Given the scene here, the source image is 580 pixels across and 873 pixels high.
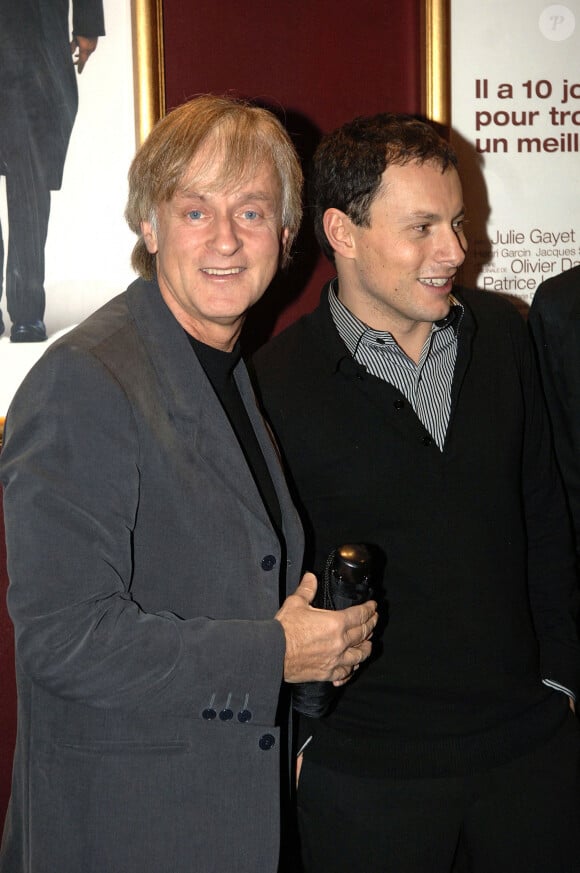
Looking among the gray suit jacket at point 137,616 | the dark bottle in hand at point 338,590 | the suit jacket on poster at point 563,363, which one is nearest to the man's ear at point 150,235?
the gray suit jacket at point 137,616

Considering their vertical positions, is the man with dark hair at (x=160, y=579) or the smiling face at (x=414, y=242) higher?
the smiling face at (x=414, y=242)

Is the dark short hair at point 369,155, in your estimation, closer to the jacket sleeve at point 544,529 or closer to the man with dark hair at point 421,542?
the man with dark hair at point 421,542

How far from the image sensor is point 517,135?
2066mm

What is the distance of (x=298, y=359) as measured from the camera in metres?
1.71

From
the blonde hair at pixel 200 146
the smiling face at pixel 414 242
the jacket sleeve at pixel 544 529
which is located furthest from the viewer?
the jacket sleeve at pixel 544 529

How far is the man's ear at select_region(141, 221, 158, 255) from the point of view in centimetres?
140

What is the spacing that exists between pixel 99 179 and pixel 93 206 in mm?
57

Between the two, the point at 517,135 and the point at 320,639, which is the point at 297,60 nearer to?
the point at 517,135

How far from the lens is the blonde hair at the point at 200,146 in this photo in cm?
133

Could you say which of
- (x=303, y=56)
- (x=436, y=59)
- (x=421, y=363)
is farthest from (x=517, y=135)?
(x=421, y=363)

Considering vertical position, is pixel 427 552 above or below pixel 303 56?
below

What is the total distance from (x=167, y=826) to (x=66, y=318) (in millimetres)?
1125

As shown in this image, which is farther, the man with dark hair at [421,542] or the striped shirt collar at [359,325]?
the striped shirt collar at [359,325]

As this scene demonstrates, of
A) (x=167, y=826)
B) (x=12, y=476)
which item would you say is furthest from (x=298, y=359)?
(x=167, y=826)
